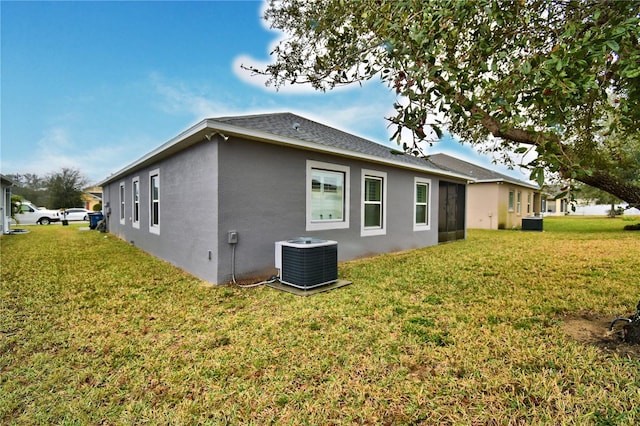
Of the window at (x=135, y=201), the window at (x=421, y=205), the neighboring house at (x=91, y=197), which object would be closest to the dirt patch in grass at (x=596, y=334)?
the window at (x=421, y=205)

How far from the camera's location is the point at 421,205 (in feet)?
32.6

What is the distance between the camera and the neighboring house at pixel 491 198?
54.5ft

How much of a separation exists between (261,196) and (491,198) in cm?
1554

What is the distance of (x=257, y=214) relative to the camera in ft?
18.1

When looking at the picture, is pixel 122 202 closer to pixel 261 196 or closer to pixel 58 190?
pixel 261 196

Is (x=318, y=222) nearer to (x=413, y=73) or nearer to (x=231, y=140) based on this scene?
(x=231, y=140)

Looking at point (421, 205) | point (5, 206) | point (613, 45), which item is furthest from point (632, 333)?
point (5, 206)

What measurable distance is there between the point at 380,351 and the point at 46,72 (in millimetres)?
13850

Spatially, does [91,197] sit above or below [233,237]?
above

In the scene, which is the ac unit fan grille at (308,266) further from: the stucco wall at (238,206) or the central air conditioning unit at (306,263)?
the stucco wall at (238,206)

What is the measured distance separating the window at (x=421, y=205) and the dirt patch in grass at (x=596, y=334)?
6.06 metres

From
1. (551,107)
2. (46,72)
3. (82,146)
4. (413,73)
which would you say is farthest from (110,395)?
(82,146)

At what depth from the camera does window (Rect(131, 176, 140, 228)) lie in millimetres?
9680

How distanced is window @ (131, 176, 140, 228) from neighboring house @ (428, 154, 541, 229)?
45.6ft
